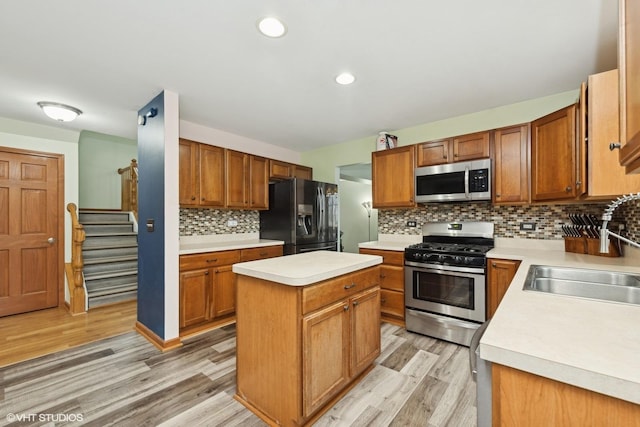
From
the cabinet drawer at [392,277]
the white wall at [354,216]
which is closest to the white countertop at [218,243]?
the cabinet drawer at [392,277]

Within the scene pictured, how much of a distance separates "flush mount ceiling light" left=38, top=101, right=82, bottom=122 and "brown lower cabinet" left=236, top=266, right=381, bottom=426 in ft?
9.38

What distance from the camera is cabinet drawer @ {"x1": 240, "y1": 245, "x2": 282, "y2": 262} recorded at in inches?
133

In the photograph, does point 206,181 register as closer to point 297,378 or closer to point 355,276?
point 355,276

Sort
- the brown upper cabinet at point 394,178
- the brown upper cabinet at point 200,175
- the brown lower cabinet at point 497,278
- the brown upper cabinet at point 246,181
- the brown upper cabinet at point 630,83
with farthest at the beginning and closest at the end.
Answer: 1. the brown upper cabinet at point 246,181
2. the brown upper cabinet at point 394,178
3. the brown upper cabinet at point 200,175
4. the brown lower cabinet at point 497,278
5. the brown upper cabinet at point 630,83

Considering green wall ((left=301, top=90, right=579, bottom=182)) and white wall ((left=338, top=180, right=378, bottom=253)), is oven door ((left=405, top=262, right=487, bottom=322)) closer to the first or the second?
green wall ((left=301, top=90, right=579, bottom=182))

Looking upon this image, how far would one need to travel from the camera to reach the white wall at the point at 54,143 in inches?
134

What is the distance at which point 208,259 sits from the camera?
3004 millimetres

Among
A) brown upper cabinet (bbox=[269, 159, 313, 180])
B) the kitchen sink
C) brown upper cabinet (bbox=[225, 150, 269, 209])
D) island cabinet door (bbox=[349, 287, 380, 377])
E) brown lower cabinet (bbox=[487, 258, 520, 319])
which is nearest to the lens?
the kitchen sink

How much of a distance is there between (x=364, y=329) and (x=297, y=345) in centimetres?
71

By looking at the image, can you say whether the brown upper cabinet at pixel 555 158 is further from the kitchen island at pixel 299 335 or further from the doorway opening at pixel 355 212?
the doorway opening at pixel 355 212

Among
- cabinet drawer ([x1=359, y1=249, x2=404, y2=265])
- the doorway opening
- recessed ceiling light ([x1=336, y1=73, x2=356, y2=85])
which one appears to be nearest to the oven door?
cabinet drawer ([x1=359, y1=249, x2=404, y2=265])

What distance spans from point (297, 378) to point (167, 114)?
8.21 feet

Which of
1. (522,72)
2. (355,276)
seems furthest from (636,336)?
(522,72)

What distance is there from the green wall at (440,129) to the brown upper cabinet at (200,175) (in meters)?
1.77
